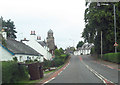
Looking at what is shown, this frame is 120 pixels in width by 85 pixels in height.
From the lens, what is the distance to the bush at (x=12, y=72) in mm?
9730

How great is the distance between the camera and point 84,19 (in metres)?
49.5

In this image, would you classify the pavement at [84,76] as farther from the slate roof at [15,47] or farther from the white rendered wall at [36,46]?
the white rendered wall at [36,46]

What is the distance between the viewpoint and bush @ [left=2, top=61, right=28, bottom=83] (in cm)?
973

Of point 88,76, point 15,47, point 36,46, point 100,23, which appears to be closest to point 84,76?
point 88,76

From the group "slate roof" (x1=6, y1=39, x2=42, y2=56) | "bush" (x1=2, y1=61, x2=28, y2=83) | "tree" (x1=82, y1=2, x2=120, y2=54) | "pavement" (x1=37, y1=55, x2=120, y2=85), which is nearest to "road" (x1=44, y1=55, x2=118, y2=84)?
"pavement" (x1=37, y1=55, x2=120, y2=85)

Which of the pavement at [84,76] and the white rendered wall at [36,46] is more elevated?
the white rendered wall at [36,46]

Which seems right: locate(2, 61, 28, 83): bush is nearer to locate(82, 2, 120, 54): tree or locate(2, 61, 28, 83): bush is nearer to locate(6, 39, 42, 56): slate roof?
locate(6, 39, 42, 56): slate roof

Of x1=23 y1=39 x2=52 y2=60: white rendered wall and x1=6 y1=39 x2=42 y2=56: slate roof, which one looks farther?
x1=23 y1=39 x2=52 y2=60: white rendered wall

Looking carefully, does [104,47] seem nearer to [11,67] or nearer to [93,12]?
[93,12]

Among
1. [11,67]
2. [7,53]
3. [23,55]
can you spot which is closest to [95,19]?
[23,55]

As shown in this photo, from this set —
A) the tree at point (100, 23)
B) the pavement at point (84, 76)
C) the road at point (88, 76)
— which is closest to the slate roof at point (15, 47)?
the pavement at point (84, 76)

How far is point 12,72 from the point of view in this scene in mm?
10625

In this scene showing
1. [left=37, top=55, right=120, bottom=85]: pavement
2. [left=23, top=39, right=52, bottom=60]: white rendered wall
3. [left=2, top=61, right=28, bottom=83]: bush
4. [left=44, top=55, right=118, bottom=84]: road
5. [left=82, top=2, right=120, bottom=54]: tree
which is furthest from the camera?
[left=23, top=39, right=52, bottom=60]: white rendered wall

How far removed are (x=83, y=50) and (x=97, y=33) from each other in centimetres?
9801
